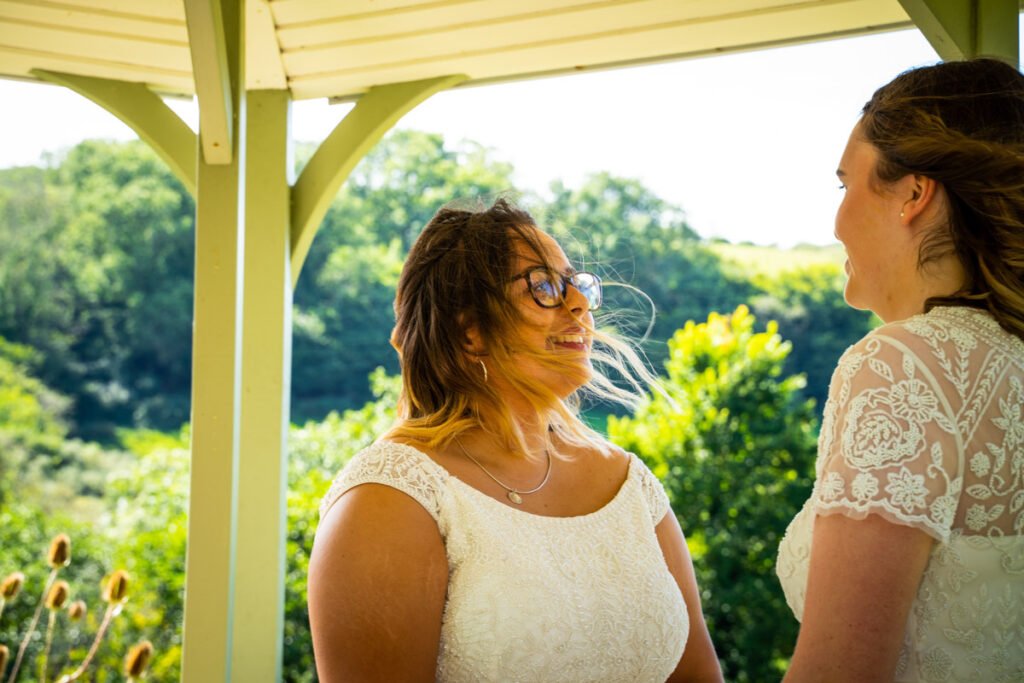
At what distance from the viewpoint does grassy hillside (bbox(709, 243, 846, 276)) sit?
15.8m

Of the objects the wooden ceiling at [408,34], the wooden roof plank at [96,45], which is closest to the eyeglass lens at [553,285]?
the wooden ceiling at [408,34]

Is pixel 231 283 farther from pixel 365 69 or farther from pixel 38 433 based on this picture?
pixel 38 433

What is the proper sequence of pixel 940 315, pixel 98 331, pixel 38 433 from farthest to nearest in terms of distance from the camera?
pixel 98 331 → pixel 38 433 → pixel 940 315

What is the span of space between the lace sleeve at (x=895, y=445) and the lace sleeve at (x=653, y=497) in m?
0.75

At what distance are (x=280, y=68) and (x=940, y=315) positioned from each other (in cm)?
308

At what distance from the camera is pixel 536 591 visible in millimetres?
1648

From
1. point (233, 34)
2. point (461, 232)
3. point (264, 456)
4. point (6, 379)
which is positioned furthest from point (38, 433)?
point (461, 232)

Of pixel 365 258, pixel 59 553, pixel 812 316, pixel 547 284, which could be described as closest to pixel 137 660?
pixel 59 553

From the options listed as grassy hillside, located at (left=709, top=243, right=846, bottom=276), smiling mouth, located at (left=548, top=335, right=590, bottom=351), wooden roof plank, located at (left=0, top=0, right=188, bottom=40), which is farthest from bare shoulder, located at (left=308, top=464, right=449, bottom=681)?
grassy hillside, located at (left=709, top=243, right=846, bottom=276)

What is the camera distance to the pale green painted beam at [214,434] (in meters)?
3.06

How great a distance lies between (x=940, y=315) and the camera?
123 cm

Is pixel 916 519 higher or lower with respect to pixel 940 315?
lower

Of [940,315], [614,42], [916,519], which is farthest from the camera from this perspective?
[614,42]

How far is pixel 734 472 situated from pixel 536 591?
24.9ft
